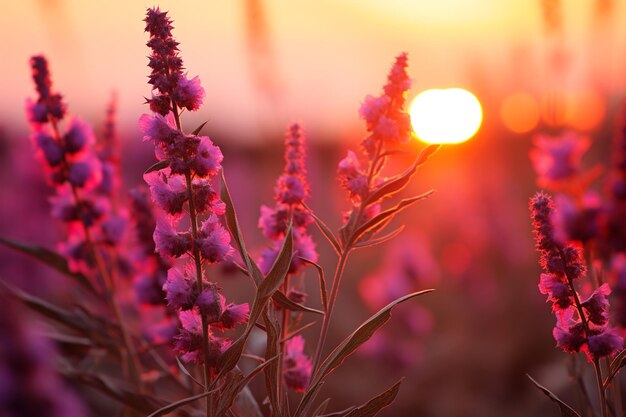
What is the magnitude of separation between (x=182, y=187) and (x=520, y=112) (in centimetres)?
709

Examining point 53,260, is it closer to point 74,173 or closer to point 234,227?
point 74,173

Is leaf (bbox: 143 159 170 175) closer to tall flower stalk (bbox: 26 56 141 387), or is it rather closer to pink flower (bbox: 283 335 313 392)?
pink flower (bbox: 283 335 313 392)

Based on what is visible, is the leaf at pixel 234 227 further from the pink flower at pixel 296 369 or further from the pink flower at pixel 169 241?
the pink flower at pixel 296 369

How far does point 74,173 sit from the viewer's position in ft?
6.41

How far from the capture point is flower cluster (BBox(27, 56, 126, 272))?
6.36ft

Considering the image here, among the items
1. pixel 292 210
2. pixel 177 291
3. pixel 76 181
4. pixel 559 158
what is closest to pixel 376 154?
pixel 292 210

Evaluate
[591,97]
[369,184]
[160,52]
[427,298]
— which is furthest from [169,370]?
[591,97]

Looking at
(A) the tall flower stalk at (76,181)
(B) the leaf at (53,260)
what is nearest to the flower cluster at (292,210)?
(A) the tall flower stalk at (76,181)

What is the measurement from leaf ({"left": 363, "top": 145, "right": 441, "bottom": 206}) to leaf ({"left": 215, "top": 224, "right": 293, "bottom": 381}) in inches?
8.7

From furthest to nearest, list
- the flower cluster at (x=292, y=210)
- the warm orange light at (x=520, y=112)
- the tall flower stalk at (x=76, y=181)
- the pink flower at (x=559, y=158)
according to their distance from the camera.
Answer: the warm orange light at (x=520, y=112)
the pink flower at (x=559, y=158)
the tall flower stalk at (x=76, y=181)
the flower cluster at (x=292, y=210)

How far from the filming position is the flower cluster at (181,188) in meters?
1.28

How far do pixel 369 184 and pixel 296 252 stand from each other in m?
0.19

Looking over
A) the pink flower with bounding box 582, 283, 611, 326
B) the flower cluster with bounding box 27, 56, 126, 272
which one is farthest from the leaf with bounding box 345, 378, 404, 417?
the flower cluster with bounding box 27, 56, 126, 272

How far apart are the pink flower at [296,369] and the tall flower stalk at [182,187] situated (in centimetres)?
30
